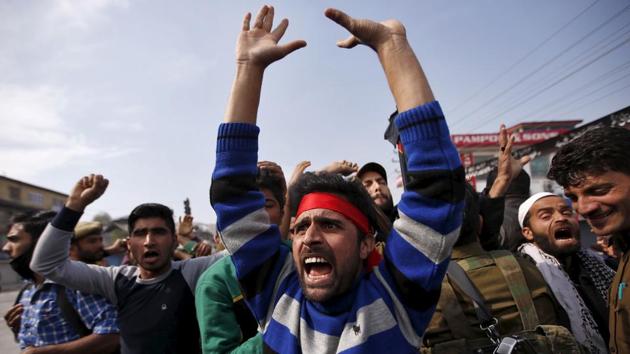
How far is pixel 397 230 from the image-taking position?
146 cm

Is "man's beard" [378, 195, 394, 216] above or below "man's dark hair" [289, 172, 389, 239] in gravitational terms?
below

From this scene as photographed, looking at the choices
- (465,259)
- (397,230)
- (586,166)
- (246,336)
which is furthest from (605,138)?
(246,336)

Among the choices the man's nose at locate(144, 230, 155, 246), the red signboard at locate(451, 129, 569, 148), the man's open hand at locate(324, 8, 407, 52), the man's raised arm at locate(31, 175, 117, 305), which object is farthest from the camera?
the red signboard at locate(451, 129, 569, 148)

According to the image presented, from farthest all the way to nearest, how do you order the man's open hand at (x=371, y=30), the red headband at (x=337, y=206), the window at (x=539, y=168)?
1. the window at (x=539, y=168)
2. the red headband at (x=337, y=206)
3. the man's open hand at (x=371, y=30)

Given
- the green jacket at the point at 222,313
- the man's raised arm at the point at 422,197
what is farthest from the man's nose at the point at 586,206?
the green jacket at the point at 222,313

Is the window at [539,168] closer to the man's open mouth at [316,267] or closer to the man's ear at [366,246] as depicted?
the man's ear at [366,246]

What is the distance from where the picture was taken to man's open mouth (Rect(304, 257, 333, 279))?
1.54 meters

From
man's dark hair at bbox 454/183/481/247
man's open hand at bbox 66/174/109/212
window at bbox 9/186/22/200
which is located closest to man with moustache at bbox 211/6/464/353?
man's dark hair at bbox 454/183/481/247

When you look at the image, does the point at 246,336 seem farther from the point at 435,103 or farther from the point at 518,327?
the point at 435,103

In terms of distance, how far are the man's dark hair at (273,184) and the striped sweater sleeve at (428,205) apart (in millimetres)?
1566

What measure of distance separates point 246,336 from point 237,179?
118 centimetres

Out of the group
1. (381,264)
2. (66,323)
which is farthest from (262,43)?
(66,323)

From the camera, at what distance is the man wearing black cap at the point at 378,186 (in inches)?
133

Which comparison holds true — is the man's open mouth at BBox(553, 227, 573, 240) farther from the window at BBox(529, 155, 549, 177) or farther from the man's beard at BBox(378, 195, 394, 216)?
the window at BBox(529, 155, 549, 177)
